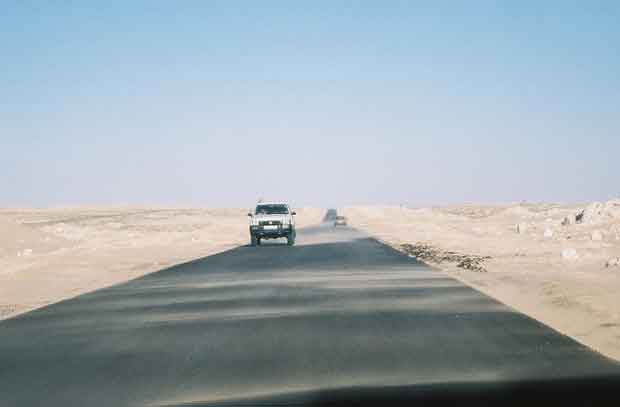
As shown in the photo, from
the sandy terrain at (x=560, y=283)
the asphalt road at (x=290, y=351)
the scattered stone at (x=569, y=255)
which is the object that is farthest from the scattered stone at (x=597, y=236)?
the asphalt road at (x=290, y=351)

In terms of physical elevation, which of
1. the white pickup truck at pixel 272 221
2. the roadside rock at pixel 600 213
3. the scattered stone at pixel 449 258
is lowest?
the scattered stone at pixel 449 258

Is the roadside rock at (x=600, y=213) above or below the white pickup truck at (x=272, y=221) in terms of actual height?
below

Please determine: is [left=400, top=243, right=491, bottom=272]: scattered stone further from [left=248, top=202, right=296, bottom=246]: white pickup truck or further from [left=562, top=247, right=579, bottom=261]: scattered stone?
[left=248, top=202, right=296, bottom=246]: white pickup truck

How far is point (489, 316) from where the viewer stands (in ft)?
42.6

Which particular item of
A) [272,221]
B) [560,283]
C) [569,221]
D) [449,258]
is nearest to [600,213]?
[569,221]

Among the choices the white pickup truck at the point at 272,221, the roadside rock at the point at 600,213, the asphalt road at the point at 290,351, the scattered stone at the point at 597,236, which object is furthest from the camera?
the roadside rock at the point at 600,213

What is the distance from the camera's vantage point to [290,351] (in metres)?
9.77

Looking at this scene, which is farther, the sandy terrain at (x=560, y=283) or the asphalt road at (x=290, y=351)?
the sandy terrain at (x=560, y=283)

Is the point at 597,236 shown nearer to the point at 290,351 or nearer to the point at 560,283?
the point at 560,283

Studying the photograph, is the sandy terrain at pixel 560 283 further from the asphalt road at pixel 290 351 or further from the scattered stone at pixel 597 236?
the asphalt road at pixel 290 351

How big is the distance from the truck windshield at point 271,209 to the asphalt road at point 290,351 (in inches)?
849

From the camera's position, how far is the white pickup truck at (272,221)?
127 feet

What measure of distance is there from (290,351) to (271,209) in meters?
29.9

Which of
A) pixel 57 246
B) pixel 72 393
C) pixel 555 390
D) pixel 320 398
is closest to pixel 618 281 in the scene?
pixel 555 390
